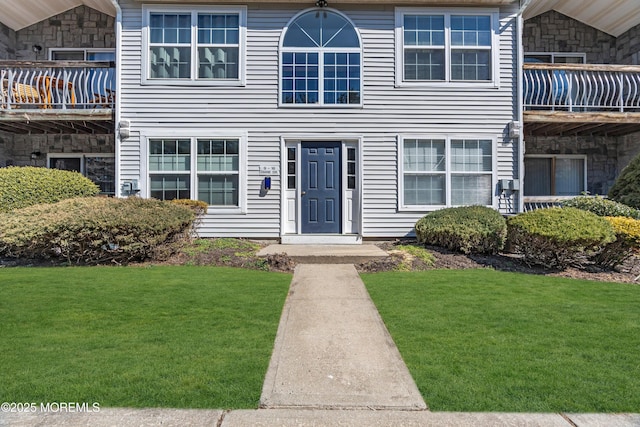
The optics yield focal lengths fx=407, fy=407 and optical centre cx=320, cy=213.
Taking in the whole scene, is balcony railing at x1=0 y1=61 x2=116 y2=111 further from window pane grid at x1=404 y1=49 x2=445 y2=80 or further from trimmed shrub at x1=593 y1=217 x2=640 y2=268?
trimmed shrub at x1=593 y1=217 x2=640 y2=268

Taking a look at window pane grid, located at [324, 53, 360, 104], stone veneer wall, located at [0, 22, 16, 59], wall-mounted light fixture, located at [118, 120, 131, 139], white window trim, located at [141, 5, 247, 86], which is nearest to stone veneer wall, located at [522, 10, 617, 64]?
window pane grid, located at [324, 53, 360, 104]

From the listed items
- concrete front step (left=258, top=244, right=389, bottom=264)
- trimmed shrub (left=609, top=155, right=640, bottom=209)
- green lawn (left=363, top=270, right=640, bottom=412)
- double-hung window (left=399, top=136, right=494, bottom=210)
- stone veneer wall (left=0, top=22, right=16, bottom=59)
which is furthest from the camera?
stone veneer wall (left=0, top=22, right=16, bottom=59)

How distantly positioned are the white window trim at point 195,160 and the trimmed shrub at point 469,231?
13.7ft

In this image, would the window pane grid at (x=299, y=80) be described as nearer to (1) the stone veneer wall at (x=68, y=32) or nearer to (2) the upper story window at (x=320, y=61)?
(2) the upper story window at (x=320, y=61)

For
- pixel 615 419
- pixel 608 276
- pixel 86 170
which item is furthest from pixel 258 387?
pixel 86 170

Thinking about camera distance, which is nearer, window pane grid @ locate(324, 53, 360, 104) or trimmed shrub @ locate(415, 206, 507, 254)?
trimmed shrub @ locate(415, 206, 507, 254)

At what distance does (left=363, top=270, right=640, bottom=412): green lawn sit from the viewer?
2.70m

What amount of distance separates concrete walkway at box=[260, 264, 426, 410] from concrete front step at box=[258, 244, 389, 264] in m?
2.05

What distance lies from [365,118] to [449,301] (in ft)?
18.4

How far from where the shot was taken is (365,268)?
6.85 meters

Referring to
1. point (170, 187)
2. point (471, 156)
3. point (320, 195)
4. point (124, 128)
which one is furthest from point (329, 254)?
point (124, 128)

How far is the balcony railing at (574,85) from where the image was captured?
9672 millimetres

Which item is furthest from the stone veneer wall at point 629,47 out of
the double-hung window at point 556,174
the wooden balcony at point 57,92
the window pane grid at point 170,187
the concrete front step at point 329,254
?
the wooden balcony at point 57,92

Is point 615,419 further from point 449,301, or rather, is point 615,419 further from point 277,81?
point 277,81
